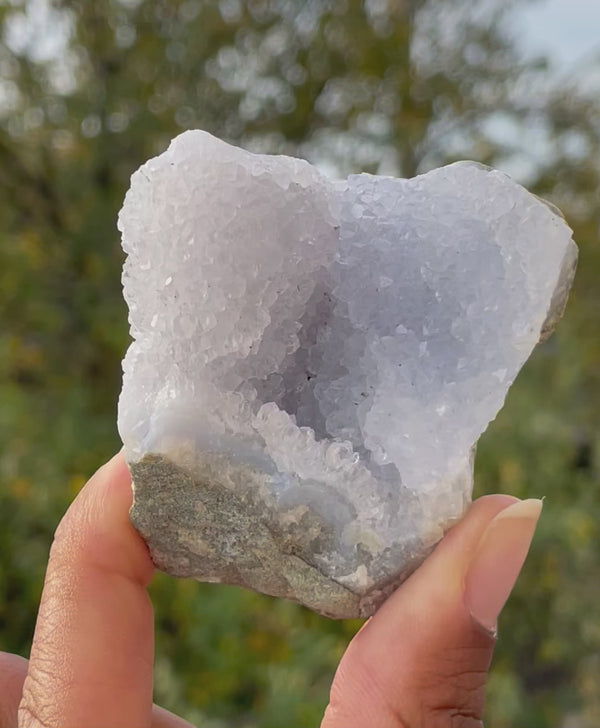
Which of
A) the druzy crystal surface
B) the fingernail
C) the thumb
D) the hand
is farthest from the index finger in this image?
the fingernail

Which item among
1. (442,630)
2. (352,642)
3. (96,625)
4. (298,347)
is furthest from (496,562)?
(96,625)

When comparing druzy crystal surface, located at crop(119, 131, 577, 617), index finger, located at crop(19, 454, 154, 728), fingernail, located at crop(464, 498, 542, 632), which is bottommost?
index finger, located at crop(19, 454, 154, 728)

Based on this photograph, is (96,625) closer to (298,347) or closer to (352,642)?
(352,642)

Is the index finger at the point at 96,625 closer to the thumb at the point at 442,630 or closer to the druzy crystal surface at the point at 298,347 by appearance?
the druzy crystal surface at the point at 298,347

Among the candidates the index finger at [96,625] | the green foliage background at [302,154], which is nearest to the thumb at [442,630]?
the index finger at [96,625]

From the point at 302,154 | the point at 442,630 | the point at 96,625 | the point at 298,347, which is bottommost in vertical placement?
the point at 96,625

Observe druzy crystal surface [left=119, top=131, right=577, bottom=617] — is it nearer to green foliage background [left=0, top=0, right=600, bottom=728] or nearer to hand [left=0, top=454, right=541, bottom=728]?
hand [left=0, top=454, right=541, bottom=728]

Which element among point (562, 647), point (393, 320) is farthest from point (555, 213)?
point (562, 647)
